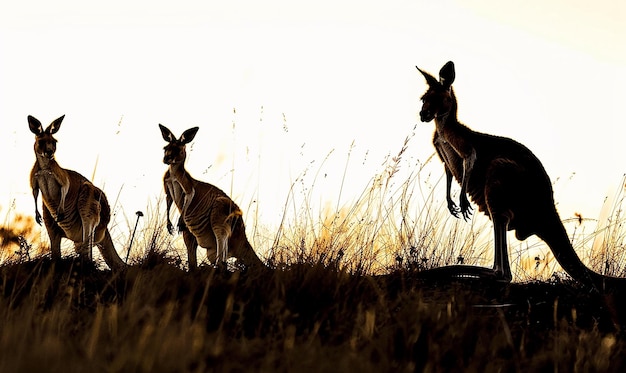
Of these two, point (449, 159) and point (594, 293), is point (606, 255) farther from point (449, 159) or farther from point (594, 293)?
point (449, 159)

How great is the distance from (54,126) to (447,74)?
3562 mm

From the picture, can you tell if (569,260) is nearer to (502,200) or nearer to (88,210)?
(502,200)

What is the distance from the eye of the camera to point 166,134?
7.81m

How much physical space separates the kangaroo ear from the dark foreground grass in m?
1.34

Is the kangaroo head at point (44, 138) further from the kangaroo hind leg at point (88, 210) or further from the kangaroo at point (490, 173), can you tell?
the kangaroo at point (490, 173)

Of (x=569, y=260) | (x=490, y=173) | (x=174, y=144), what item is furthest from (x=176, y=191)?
(x=569, y=260)

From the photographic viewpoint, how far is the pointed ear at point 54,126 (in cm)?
804

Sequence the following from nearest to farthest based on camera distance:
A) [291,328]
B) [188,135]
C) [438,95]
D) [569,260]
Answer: [291,328]
[438,95]
[569,260]
[188,135]

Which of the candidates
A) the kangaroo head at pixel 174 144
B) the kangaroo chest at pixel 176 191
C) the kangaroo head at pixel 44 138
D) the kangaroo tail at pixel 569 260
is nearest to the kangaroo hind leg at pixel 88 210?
the kangaroo head at pixel 44 138

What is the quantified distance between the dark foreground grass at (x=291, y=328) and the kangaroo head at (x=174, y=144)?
3.97 ft

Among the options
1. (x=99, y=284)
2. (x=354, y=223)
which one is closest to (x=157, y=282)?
(x=99, y=284)

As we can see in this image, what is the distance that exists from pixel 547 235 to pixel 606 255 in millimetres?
1279

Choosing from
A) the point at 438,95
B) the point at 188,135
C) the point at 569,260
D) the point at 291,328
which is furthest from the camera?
the point at 188,135

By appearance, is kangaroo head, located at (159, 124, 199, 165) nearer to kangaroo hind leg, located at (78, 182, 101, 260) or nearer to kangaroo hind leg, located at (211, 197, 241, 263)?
kangaroo hind leg, located at (211, 197, 241, 263)
